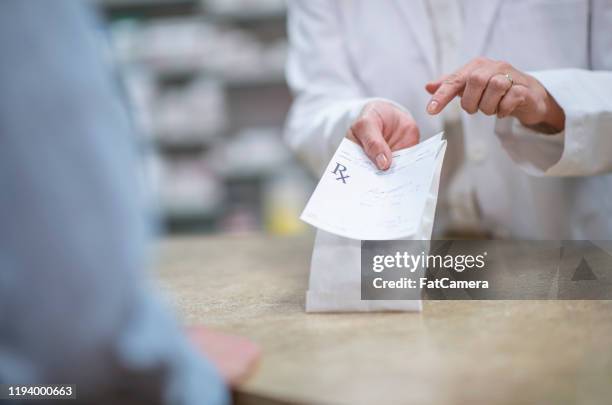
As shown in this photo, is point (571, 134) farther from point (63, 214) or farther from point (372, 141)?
point (63, 214)

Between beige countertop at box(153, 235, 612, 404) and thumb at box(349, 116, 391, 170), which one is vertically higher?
thumb at box(349, 116, 391, 170)

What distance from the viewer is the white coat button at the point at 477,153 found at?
3.74 feet

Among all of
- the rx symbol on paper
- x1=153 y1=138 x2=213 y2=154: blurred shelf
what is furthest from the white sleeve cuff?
x1=153 y1=138 x2=213 y2=154: blurred shelf

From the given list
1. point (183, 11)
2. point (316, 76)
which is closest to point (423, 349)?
point (316, 76)

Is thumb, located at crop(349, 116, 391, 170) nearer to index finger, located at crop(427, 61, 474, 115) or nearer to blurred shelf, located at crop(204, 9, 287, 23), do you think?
index finger, located at crop(427, 61, 474, 115)

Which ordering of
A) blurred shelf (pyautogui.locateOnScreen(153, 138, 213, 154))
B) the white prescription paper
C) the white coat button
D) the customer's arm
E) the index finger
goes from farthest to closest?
blurred shelf (pyautogui.locateOnScreen(153, 138, 213, 154))
the white coat button
the index finger
the white prescription paper
the customer's arm

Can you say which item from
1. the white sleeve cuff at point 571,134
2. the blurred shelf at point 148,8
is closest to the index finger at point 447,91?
the white sleeve cuff at point 571,134

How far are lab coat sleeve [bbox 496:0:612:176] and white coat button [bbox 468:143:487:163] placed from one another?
5.8 inches

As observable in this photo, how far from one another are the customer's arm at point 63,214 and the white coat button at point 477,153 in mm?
854

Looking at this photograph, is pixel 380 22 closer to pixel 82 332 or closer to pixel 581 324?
pixel 581 324

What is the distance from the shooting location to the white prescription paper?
0.69 m

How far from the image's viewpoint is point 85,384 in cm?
43

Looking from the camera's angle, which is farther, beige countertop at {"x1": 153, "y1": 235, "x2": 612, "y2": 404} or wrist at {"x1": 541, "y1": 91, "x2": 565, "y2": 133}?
wrist at {"x1": 541, "y1": 91, "x2": 565, "y2": 133}

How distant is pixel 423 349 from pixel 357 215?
0.20 metres
